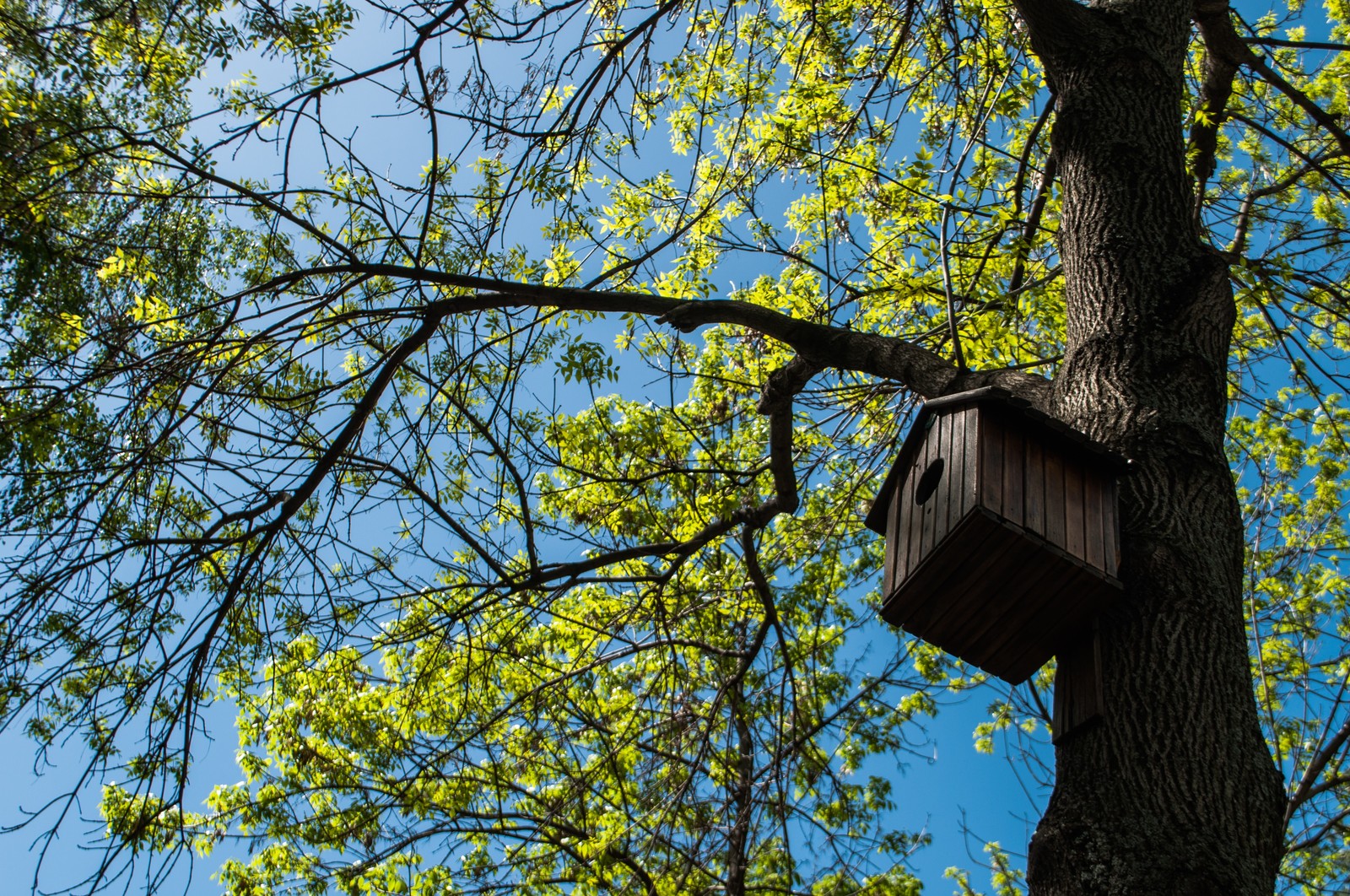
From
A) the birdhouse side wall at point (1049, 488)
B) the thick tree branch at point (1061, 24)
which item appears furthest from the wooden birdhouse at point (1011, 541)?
the thick tree branch at point (1061, 24)

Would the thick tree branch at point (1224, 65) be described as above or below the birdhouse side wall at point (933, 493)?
above

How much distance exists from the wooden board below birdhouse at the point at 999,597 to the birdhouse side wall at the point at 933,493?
57 mm

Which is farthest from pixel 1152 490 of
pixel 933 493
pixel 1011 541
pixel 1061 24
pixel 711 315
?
pixel 1061 24

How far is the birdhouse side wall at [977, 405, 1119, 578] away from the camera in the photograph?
8.33 feet

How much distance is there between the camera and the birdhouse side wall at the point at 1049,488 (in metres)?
2.54

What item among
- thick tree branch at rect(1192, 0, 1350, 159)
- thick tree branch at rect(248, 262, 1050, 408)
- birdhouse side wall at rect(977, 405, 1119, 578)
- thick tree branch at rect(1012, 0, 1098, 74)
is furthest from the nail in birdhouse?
thick tree branch at rect(1192, 0, 1350, 159)

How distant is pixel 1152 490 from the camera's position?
2611 millimetres

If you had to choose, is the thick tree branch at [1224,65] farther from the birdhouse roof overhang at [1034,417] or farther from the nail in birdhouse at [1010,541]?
the nail in birdhouse at [1010,541]

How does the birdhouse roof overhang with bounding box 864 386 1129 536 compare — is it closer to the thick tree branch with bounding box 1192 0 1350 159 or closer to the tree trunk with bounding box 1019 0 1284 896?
the tree trunk with bounding box 1019 0 1284 896

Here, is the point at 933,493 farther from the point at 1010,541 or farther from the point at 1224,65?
the point at 1224,65

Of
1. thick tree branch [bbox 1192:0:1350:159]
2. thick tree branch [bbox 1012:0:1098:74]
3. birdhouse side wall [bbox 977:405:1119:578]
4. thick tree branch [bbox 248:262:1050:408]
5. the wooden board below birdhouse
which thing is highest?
thick tree branch [bbox 1192:0:1350:159]

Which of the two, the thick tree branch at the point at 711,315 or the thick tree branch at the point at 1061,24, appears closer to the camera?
the thick tree branch at the point at 711,315

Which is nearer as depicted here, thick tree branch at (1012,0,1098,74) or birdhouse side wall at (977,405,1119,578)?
birdhouse side wall at (977,405,1119,578)

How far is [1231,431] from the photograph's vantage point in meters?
7.26
